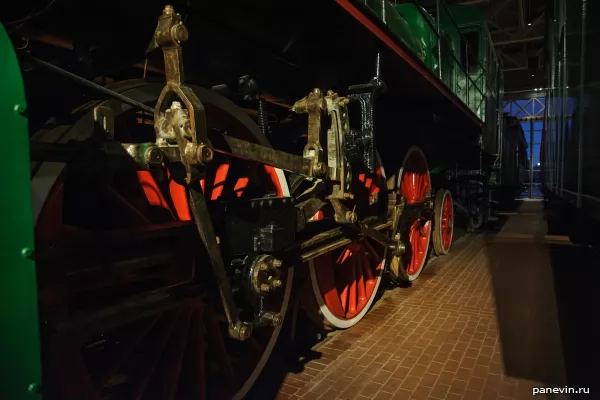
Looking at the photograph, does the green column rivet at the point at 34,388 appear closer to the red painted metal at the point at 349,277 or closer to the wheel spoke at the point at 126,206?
the wheel spoke at the point at 126,206

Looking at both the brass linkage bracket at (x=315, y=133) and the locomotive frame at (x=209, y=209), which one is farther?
the brass linkage bracket at (x=315, y=133)

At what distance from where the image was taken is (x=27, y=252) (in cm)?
83

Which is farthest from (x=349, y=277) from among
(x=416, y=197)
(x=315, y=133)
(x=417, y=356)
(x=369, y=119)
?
(x=416, y=197)

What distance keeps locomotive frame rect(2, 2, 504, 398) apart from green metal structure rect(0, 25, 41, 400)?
2cm

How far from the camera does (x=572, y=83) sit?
298 cm

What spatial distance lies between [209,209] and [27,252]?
92 centimetres

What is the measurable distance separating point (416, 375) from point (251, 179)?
1.46m

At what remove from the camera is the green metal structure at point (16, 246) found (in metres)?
0.81

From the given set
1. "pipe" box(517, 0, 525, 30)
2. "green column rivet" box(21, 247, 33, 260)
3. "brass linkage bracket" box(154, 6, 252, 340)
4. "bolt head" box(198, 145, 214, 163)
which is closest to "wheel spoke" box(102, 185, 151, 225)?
"brass linkage bracket" box(154, 6, 252, 340)

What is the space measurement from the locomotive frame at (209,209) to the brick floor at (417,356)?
295 mm

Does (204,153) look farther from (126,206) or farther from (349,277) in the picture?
(349,277)

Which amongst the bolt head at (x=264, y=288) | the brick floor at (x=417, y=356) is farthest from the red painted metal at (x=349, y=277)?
the bolt head at (x=264, y=288)

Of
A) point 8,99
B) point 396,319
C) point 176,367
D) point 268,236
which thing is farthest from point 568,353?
point 8,99

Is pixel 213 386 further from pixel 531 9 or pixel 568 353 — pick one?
pixel 531 9
